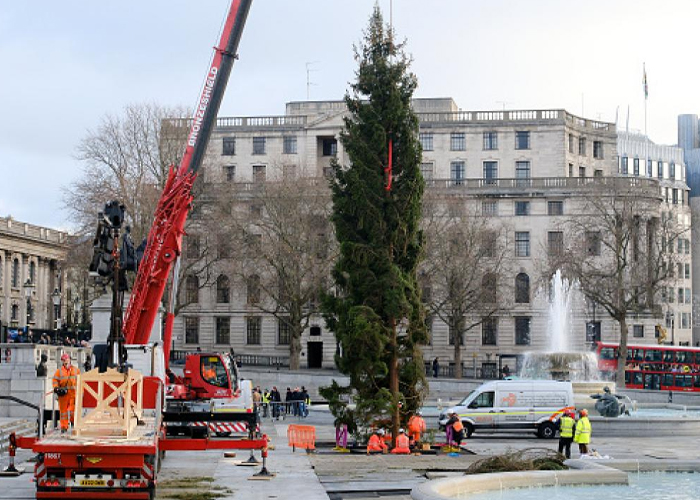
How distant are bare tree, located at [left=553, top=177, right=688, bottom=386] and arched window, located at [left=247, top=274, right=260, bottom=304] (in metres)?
19.4

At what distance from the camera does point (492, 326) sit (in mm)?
91250

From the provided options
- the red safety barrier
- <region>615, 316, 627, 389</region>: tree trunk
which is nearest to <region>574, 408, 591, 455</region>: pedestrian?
the red safety barrier

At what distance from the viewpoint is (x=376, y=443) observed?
31.2m

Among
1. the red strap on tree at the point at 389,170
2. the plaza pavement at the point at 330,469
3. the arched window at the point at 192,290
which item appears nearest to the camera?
the plaza pavement at the point at 330,469

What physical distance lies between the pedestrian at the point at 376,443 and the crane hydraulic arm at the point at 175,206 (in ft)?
22.5

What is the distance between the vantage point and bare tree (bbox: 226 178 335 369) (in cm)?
6938

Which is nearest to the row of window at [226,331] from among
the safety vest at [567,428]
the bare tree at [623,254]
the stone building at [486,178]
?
the stone building at [486,178]

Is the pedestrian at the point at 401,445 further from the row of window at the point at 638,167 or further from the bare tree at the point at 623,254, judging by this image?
the row of window at the point at 638,167

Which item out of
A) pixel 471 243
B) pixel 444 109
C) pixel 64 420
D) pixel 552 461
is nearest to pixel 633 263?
pixel 471 243

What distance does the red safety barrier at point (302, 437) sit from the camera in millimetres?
32938

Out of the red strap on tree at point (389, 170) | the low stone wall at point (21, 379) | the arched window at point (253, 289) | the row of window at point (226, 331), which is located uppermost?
the red strap on tree at point (389, 170)

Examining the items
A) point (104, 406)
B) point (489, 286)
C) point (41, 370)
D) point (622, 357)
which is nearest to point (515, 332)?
point (489, 286)

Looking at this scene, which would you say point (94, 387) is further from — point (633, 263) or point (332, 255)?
point (633, 263)

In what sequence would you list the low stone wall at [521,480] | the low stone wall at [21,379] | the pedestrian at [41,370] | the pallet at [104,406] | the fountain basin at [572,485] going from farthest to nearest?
the pedestrian at [41,370] → the low stone wall at [21,379] → the fountain basin at [572,485] → the low stone wall at [521,480] → the pallet at [104,406]
